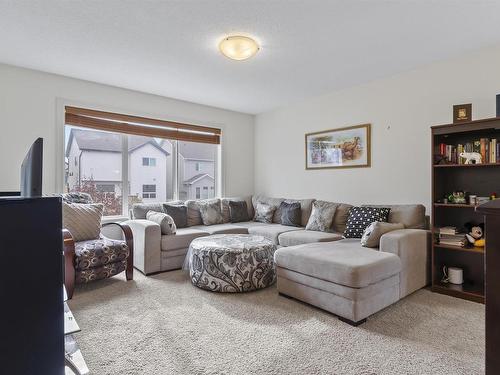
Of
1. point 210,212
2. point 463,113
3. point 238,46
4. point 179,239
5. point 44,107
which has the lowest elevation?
point 179,239

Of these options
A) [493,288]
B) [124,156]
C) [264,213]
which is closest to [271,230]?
[264,213]

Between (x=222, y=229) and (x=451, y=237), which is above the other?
(x=451, y=237)

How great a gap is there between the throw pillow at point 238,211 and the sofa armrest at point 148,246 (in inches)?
59.2

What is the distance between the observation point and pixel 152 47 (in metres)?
2.83

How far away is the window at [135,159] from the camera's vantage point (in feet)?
12.9

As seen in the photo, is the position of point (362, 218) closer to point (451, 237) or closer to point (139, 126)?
point (451, 237)

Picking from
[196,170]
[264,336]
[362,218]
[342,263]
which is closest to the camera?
[264,336]

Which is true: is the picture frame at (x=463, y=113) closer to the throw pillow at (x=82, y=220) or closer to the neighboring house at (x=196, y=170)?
the neighboring house at (x=196, y=170)

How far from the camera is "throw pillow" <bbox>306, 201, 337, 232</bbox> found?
3840 mm

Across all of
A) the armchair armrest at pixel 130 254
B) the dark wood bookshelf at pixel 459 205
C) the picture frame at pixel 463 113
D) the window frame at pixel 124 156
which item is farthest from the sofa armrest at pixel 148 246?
the picture frame at pixel 463 113

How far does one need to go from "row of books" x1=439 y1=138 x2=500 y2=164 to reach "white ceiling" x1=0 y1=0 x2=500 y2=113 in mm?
948

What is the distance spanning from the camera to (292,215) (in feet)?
14.1

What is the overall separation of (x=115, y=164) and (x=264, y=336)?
3.28 meters

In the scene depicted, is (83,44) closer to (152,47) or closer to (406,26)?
(152,47)
